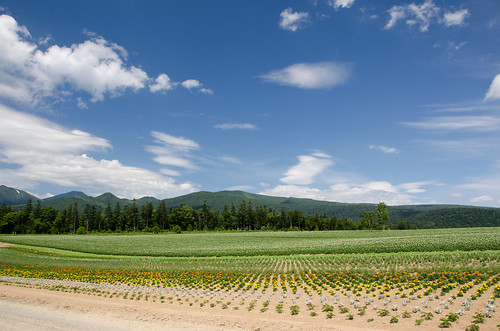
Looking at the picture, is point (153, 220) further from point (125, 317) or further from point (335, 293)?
point (335, 293)

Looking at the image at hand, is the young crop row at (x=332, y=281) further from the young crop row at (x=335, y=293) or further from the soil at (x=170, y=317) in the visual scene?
the soil at (x=170, y=317)

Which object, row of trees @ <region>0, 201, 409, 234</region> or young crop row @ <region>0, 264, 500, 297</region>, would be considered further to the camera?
row of trees @ <region>0, 201, 409, 234</region>

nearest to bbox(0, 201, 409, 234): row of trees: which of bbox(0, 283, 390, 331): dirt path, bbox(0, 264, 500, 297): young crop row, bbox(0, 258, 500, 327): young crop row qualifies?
bbox(0, 264, 500, 297): young crop row

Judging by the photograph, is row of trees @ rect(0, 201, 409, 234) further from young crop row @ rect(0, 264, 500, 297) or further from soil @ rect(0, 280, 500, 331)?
soil @ rect(0, 280, 500, 331)

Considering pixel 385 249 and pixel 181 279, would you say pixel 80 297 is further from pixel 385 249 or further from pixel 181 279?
pixel 385 249

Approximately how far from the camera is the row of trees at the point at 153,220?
115 m

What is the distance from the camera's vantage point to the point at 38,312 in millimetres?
12445

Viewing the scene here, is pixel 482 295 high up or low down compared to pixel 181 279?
up

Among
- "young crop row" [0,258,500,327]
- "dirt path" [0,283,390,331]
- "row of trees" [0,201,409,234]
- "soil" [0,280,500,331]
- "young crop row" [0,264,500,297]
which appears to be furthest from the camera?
"row of trees" [0,201,409,234]

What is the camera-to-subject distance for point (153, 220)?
12425 centimetres

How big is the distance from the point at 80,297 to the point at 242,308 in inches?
364

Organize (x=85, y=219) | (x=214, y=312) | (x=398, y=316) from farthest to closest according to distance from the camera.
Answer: (x=85, y=219) < (x=214, y=312) < (x=398, y=316)

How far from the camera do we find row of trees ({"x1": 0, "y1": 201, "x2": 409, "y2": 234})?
115 meters

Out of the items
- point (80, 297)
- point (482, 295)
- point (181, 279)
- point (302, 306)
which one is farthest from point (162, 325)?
point (482, 295)
